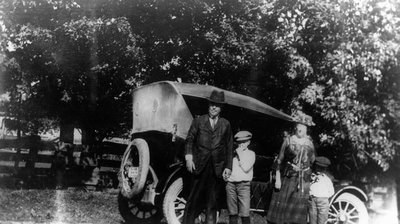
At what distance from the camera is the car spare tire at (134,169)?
229 inches

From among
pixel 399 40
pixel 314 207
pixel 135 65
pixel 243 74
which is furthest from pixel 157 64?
pixel 314 207

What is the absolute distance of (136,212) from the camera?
706 centimetres

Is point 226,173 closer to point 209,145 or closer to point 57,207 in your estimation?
point 209,145

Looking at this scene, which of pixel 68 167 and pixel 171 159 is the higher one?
pixel 171 159

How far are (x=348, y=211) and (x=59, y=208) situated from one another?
4923 millimetres

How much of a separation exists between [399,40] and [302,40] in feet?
6.70

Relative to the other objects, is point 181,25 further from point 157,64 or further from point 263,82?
point 263,82

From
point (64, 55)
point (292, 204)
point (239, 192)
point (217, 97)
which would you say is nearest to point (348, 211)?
point (292, 204)

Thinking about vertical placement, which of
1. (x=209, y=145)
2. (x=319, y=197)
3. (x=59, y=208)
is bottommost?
(x=59, y=208)

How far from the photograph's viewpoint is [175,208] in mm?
5816

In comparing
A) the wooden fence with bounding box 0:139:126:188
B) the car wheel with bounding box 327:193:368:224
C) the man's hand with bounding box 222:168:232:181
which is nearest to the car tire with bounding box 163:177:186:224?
the man's hand with bounding box 222:168:232:181

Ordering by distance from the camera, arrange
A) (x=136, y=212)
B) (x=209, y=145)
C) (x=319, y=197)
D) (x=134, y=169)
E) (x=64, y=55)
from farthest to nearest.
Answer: (x=64, y=55) < (x=136, y=212) < (x=134, y=169) < (x=319, y=197) < (x=209, y=145)

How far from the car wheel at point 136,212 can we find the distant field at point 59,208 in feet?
0.56

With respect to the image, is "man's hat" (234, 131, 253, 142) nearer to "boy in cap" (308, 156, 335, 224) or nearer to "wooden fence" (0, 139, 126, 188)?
"boy in cap" (308, 156, 335, 224)
